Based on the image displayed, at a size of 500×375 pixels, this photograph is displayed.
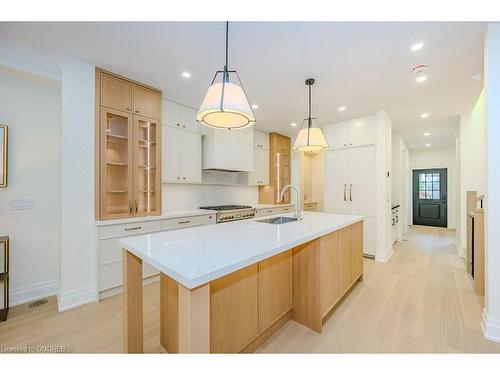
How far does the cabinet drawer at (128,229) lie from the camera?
2309mm

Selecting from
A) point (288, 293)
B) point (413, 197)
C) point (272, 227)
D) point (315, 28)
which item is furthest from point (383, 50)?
point (413, 197)

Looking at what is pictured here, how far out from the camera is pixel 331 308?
2006 millimetres

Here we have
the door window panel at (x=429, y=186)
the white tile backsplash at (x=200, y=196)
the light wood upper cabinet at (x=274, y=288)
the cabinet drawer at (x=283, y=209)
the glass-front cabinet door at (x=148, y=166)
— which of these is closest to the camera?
the light wood upper cabinet at (x=274, y=288)

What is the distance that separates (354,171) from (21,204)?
4601mm

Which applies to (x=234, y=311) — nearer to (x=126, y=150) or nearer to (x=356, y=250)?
(x=356, y=250)

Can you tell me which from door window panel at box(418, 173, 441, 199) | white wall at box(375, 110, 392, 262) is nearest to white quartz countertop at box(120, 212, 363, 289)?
white wall at box(375, 110, 392, 262)

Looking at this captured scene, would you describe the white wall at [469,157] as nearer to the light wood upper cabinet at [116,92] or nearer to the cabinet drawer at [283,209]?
the cabinet drawer at [283,209]

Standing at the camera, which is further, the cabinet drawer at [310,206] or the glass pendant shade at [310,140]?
the cabinet drawer at [310,206]

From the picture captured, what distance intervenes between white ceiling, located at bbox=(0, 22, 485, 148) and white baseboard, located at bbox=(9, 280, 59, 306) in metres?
2.39

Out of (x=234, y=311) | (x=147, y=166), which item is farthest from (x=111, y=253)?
(x=234, y=311)

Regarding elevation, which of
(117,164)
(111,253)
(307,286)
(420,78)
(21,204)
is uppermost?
(420,78)

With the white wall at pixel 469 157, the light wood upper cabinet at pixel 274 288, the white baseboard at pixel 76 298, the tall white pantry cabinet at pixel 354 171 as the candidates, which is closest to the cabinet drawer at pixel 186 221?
the white baseboard at pixel 76 298

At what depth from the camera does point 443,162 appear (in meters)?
6.78

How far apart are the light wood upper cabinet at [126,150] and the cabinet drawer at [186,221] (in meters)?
0.23
